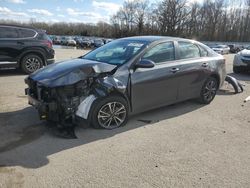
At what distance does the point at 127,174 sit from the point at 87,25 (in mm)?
142191

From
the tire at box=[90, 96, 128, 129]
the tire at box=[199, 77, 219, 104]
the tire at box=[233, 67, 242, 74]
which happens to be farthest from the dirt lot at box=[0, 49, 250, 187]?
the tire at box=[233, 67, 242, 74]

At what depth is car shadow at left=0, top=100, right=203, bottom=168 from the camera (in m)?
A: 3.88

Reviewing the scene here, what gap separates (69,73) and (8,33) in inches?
236

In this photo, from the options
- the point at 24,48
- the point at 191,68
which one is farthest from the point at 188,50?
the point at 24,48

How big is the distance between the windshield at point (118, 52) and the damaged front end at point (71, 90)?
47 centimetres

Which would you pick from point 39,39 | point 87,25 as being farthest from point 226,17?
point 39,39

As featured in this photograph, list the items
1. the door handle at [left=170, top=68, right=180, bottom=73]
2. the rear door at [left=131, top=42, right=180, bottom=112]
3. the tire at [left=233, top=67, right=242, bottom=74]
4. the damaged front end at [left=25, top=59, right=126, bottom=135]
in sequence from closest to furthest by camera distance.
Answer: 1. the damaged front end at [left=25, top=59, right=126, bottom=135]
2. the rear door at [left=131, top=42, right=180, bottom=112]
3. the door handle at [left=170, top=68, right=180, bottom=73]
4. the tire at [left=233, top=67, right=242, bottom=74]

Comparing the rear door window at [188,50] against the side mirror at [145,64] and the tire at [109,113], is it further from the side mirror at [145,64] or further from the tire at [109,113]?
the tire at [109,113]

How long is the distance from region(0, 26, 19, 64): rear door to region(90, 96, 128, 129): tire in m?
6.02

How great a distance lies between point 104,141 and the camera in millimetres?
4504

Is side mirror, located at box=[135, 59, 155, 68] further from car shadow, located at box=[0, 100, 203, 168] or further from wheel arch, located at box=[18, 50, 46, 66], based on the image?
wheel arch, located at box=[18, 50, 46, 66]

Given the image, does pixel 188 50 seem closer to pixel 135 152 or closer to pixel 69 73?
pixel 69 73

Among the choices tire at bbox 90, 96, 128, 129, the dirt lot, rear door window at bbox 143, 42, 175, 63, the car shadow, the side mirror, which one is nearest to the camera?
the dirt lot

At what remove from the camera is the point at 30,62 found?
33.0ft
